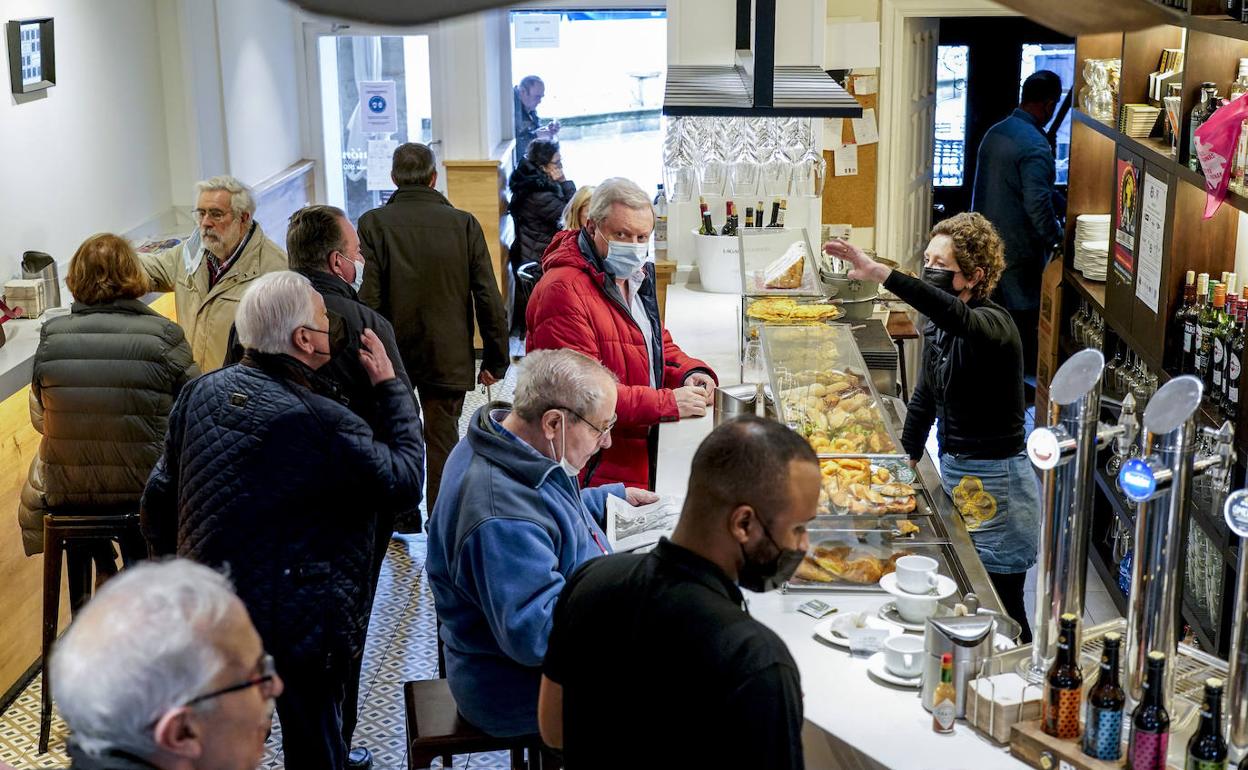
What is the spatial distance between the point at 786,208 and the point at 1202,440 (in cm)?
260

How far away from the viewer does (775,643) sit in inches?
70.7

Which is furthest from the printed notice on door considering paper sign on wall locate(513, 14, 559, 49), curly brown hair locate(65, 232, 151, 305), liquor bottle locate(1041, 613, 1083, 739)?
paper sign on wall locate(513, 14, 559, 49)

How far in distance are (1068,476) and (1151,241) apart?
9.01 feet

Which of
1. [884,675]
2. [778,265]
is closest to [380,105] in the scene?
[778,265]

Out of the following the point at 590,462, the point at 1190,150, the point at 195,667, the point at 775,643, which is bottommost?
the point at 590,462

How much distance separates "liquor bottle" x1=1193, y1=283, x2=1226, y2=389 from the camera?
4.16 m

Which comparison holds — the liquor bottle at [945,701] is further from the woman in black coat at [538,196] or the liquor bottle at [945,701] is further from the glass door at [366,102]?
the glass door at [366,102]

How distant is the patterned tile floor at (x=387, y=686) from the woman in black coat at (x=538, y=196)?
10.0ft

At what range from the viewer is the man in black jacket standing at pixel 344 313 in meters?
3.72

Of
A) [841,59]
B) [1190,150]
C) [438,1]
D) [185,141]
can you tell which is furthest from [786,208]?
[438,1]

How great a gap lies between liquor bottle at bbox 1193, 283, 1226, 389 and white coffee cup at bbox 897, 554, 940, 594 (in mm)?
1869

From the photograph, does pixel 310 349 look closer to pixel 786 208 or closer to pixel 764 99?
pixel 764 99

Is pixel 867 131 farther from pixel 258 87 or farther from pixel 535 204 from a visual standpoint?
pixel 258 87

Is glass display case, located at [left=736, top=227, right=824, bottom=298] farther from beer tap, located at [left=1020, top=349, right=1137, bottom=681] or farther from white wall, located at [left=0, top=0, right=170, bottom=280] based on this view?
white wall, located at [left=0, top=0, right=170, bottom=280]
